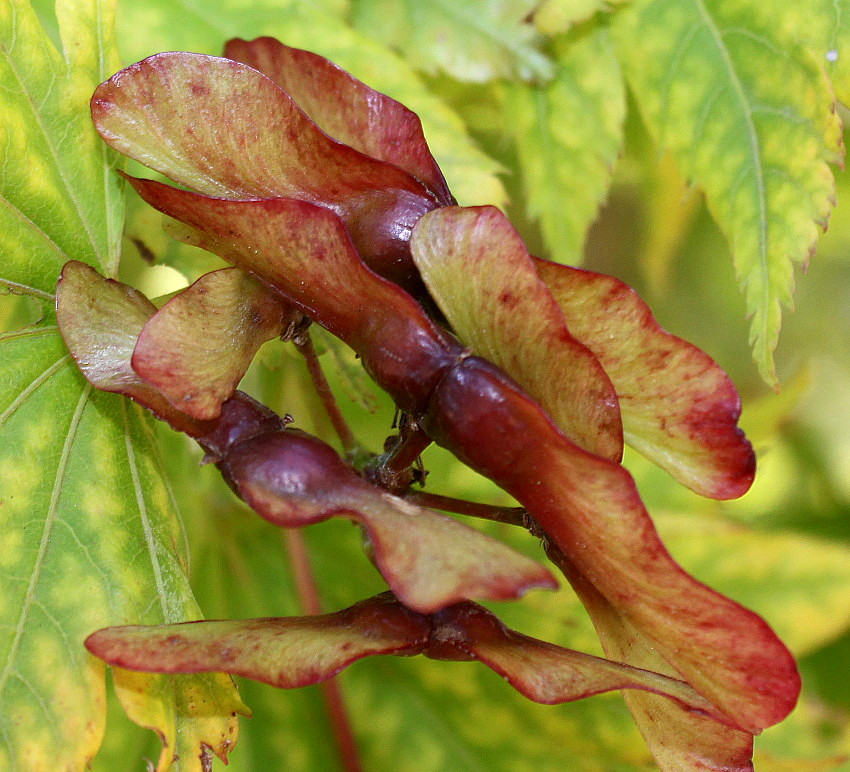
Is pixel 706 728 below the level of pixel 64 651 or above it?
above

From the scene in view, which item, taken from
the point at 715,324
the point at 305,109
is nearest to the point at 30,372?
the point at 305,109

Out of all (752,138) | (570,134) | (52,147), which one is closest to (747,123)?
(752,138)

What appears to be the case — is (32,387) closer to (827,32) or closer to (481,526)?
(481,526)

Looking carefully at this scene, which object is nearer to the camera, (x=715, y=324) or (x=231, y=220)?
(x=231, y=220)

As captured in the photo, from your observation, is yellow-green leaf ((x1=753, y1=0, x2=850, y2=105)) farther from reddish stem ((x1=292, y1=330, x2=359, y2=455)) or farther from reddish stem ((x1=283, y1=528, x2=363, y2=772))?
reddish stem ((x1=283, y1=528, x2=363, y2=772))

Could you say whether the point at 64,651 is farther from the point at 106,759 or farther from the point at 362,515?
the point at 106,759

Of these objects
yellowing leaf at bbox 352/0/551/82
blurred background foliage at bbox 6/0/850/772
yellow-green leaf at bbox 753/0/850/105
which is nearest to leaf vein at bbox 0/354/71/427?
blurred background foliage at bbox 6/0/850/772
